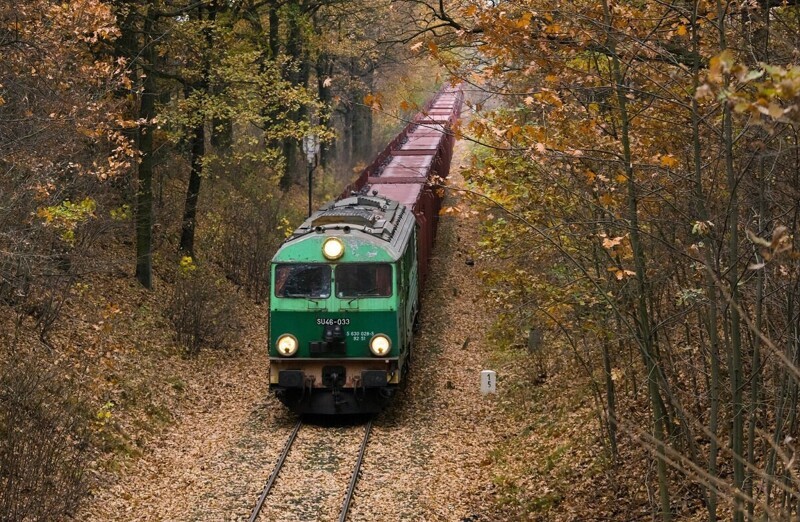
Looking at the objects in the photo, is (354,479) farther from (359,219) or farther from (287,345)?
(359,219)

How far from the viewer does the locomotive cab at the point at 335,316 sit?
14.1 m

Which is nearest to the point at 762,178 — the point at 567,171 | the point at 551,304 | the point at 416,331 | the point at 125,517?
the point at 567,171

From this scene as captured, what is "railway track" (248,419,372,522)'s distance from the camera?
11.3 metres

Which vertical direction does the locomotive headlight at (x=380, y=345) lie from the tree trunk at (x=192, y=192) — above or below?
below

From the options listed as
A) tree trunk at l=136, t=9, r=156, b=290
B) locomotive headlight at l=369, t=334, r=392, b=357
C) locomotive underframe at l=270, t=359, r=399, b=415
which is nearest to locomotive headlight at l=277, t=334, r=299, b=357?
locomotive underframe at l=270, t=359, r=399, b=415

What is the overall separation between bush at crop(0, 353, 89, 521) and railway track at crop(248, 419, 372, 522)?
2.20m

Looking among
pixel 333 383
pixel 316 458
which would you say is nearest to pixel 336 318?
A: pixel 333 383

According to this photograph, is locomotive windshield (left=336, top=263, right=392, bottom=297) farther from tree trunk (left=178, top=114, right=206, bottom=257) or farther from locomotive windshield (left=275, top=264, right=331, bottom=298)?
tree trunk (left=178, top=114, right=206, bottom=257)

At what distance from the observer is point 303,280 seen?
14.2 meters

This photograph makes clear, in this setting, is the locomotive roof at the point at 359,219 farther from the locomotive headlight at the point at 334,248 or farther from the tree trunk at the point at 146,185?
the tree trunk at the point at 146,185

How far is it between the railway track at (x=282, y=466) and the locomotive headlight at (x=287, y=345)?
127 cm

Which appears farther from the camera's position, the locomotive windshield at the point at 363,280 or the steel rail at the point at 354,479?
the locomotive windshield at the point at 363,280

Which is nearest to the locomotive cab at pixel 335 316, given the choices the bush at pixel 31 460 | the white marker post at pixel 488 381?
the white marker post at pixel 488 381

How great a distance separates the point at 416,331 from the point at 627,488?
918cm
